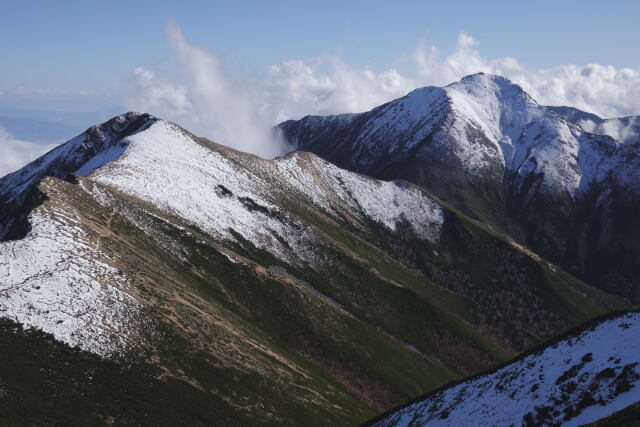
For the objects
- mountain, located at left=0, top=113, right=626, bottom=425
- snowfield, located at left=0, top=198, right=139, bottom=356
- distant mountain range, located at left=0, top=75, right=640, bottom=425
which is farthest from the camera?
snowfield, located at left=0, top=198, right=139, bottom=356

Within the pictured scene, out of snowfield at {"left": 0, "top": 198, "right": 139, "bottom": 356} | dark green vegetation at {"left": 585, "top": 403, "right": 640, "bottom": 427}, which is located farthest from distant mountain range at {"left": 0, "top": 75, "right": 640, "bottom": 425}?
dark green vegetation at {"left": 585, "top": 403, "right": 640, "bottom": 427}

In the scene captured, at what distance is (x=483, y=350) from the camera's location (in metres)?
178

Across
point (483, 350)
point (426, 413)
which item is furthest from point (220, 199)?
point (426, 413)

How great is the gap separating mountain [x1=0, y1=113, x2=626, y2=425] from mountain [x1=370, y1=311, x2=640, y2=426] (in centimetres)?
4083

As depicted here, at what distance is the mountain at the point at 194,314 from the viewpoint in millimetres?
71812

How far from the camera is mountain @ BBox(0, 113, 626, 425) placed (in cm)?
7181

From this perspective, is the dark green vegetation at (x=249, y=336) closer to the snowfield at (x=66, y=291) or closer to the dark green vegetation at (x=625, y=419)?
the snowfield at (x=66, y=291)

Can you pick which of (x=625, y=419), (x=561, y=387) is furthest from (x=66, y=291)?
(x=625, y=419)

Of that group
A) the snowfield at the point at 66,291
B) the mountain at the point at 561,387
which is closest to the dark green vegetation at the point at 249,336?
the snowfield at the point at 66,291

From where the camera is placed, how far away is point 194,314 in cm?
9925

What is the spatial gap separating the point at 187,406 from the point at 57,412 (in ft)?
62.9

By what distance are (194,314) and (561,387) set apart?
237ft

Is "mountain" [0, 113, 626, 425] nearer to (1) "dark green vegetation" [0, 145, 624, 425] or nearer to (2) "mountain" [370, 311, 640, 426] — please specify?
(1) "dark green vegetation" [0, 145, 624, 425]

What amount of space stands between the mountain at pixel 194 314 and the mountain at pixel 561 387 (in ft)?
134
